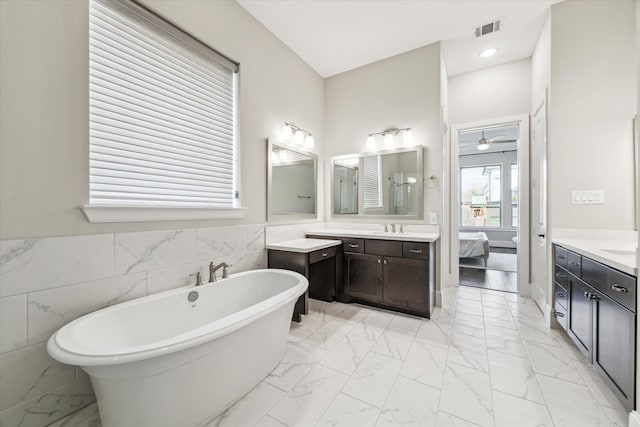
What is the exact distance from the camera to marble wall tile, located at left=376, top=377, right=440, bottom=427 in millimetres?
1346

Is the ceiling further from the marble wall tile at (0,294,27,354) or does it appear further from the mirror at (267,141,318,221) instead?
the marble wall tile at (0,294,27,354)

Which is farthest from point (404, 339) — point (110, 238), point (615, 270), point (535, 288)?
point (110, 238)

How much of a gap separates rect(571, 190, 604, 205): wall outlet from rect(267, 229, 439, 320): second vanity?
3.96 ft

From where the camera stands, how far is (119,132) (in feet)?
5.38

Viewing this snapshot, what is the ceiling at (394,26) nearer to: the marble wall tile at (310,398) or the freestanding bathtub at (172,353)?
the freestanding bathtub at (172,353)

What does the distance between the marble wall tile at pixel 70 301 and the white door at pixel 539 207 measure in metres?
3.63

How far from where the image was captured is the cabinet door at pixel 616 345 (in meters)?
1.28

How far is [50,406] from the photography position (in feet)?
4.30

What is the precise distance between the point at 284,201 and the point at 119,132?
1635 mm

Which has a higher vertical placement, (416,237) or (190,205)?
(190,205)

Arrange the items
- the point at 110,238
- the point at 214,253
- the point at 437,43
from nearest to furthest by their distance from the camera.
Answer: the point at 110,238 < the point at 214,253 < the point at 437,43

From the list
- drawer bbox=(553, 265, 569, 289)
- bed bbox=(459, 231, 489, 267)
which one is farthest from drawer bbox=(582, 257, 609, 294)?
bed bbox=(459, 231, 489, 267)

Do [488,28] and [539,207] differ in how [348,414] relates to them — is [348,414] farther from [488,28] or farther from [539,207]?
[488,28]

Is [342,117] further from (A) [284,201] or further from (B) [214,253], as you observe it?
(B) [214,253]
